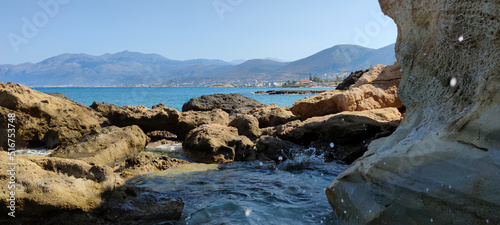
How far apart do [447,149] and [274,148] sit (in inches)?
213

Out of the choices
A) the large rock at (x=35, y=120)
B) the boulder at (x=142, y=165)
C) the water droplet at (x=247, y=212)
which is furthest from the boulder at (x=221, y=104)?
the water droplet at (x=247, y=212)

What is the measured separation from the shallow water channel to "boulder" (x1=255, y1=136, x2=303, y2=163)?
10.4 inches

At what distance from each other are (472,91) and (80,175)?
444 centimetres

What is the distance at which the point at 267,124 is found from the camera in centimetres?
1100

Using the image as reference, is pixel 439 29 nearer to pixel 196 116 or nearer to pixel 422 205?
pixel 422 205

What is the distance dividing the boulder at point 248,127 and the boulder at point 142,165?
311 cm

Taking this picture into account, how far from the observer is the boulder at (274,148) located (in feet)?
25.2

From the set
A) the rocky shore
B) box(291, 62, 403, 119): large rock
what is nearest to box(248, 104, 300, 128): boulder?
the rocky shore

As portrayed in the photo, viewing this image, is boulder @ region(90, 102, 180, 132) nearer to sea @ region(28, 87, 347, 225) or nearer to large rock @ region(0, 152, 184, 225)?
sea @ region(28, 87, 347, 225)

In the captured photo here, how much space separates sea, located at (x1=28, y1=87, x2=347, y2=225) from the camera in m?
4.37

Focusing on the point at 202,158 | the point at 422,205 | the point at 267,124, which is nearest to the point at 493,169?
the point at 422,205

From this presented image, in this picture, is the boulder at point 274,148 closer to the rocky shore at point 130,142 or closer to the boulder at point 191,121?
the rocky shore at point 130,142

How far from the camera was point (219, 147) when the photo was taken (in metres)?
7.75

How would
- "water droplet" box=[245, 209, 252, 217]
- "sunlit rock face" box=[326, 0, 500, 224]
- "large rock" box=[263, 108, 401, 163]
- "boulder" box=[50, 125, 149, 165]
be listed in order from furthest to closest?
"large rock" box=[263, 108, 401, 163], "boulder" box=[50, 125, 149, 165], "water droplet" box=[245, 209, 252, 217], "sunlit rock face" box=[326, 0, 500, 224]
